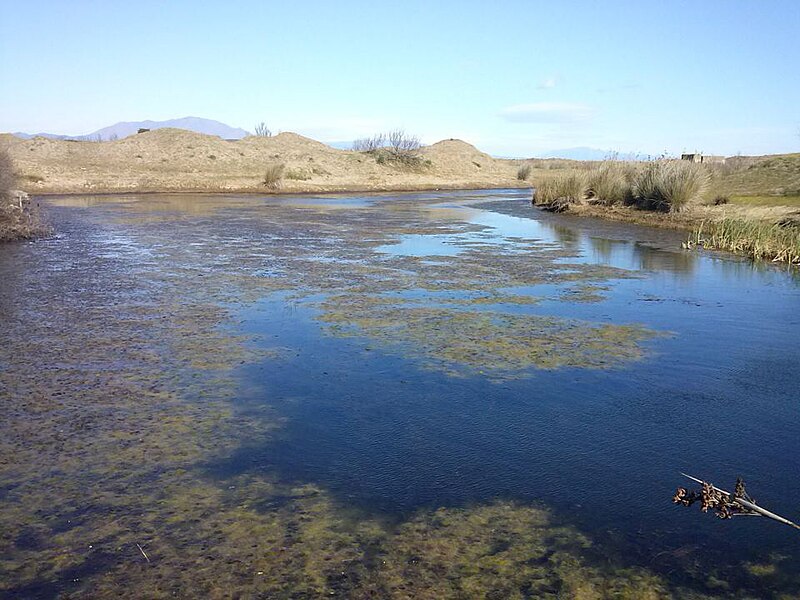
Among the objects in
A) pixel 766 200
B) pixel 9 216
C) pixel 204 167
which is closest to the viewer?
pixel 9 216

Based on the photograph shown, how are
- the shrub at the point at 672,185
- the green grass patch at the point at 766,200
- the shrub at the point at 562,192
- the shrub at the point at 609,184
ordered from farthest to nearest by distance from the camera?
the shrub at the point at 562,192, the shrub at the point at 609,184, the shrub at the point at 672,185, the green grass patch at the point at 766,200

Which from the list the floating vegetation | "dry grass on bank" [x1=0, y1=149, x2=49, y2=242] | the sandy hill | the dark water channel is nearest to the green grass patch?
the dark water channel

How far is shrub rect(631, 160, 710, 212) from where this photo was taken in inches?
790

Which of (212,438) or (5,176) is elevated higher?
(5,176)

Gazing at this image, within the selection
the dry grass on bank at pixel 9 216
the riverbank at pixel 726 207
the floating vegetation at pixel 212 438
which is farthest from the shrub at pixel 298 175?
the floating vegetation at pixel 212 438

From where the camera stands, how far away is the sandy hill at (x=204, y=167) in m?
37.8

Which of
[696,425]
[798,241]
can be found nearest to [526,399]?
[696,425]

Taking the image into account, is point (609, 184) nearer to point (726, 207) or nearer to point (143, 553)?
point (726, 207)

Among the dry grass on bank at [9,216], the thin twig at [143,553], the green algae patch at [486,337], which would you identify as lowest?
the thin twig at [143,553]

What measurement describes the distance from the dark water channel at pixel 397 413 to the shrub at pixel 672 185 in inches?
356

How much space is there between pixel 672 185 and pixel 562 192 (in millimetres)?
6457

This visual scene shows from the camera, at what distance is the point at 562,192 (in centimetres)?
2659

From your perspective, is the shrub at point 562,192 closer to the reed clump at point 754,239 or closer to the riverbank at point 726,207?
the riverbank at point 726,207

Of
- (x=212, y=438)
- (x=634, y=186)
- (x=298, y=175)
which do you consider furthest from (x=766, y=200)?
(x=298, y=175)
